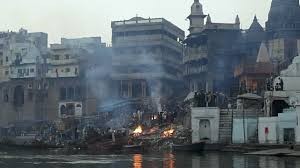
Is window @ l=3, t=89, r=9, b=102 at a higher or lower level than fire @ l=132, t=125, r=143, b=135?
higher

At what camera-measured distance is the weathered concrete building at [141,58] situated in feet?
241

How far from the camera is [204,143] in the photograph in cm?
4712

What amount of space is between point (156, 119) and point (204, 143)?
13643 millimetres

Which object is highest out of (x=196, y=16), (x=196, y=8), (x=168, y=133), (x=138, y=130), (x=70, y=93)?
(x=196, y=8)

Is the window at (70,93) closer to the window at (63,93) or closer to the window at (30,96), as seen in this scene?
the window at (63,93)

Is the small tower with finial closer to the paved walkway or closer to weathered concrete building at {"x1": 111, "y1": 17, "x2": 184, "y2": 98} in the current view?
weathered concrete building at {"x1": 111, "y1": 17, "x2": 184, "y2": 98}

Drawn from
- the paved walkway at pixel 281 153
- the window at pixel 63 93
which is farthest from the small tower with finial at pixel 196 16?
the paved walkway at pixel 281 153

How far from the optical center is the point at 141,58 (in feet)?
242

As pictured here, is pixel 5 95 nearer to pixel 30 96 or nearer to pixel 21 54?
pixel 30 96

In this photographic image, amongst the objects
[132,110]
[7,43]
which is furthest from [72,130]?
[7,43]

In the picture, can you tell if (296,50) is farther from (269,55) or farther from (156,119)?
(156,119)

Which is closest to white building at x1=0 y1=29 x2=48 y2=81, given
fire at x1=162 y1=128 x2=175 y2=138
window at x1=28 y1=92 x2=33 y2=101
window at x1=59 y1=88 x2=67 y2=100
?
window at x1=28 y1=92 x2=33 y2=101

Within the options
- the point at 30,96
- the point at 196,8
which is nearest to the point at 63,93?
the point at 30,96

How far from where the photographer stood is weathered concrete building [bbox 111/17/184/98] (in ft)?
241
